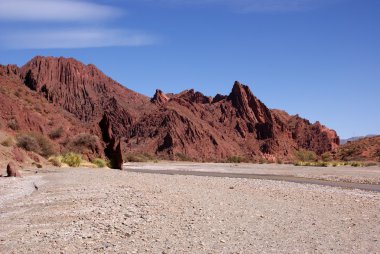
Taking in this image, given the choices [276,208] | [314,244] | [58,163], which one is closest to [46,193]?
[276,208]

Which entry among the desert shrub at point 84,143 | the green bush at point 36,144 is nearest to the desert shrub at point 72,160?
the green bush at point 36,144

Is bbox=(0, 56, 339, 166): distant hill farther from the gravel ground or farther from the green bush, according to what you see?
the gravel ground

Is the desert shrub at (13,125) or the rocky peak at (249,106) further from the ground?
the rocky peak at (249,106)

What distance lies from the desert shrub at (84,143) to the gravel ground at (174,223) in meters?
24.3

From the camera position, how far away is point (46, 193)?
57.2 ft

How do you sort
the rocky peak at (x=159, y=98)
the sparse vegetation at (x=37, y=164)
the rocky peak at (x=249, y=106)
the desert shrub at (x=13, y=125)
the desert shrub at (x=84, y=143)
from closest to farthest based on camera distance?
the sparse vegetation at (x=37, y=164) → the desert shrub at (x=13, y=125) → the desert shrub at (x=84, y=143) → the rocky peak at (x=249, y=106) → the rocky peak at (x=159, y=98)

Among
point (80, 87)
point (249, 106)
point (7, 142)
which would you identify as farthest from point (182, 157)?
point (7, 142)

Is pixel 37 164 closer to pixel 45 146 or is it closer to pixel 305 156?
pixel 45 146

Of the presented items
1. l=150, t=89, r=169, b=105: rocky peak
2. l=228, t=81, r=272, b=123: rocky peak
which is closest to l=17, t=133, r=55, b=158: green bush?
l=228, t=81, r=272, b=123: rocky peak

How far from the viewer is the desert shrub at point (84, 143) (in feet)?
139

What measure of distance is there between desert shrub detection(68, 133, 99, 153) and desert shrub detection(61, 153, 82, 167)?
141 inches

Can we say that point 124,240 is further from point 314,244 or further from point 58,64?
point 58,64

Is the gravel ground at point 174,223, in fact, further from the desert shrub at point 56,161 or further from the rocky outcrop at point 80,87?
the rocky outcrop at point 80,87

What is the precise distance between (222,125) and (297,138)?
60.3 feet
